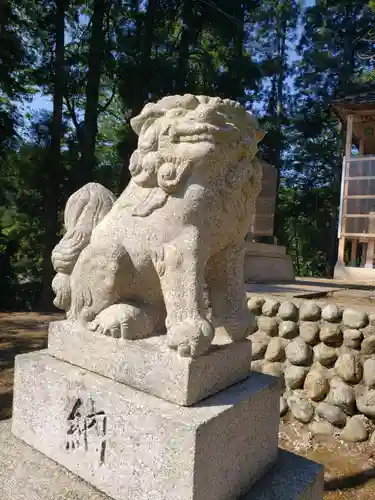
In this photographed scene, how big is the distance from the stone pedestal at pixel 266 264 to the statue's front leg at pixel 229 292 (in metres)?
3.97

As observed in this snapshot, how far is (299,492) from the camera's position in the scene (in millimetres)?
1332

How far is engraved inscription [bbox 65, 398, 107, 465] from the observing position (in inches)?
51.2

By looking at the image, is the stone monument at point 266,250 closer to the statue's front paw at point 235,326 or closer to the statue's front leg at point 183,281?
the statue's front paw at point 235,326

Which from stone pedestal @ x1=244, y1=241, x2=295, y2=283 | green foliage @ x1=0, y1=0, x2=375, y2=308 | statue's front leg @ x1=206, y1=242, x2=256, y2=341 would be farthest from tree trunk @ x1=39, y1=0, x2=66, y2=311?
statue's front leg @ x1=206, y1=242, x2=256, y2=341

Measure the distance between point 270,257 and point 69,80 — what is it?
6.07 meters

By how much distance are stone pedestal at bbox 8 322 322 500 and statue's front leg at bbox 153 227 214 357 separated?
0.34ft

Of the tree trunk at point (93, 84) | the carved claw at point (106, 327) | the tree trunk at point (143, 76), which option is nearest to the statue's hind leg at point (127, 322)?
the carved claw at point (106, 327)

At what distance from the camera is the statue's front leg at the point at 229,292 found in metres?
1.44

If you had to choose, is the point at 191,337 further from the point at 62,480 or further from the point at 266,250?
the point at 266,250

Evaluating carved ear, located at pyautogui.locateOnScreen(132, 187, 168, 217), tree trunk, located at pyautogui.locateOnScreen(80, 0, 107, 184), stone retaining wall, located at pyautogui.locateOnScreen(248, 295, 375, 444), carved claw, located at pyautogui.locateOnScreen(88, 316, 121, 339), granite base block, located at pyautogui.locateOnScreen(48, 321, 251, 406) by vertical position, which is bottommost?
stone retaining wall, located at pyautogui.locateOnScreen(248, 295, 375, 444)

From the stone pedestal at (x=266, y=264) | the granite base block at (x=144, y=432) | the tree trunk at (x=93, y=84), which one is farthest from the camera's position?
the tree trunk at (x=93, y=84)

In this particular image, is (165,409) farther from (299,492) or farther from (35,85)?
(35,85)

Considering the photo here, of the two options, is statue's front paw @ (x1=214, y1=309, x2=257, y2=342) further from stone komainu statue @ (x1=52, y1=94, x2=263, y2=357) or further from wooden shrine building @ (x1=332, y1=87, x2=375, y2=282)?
wooden shrine building @ (x1=332, y1=87, x2=375, y2=282)

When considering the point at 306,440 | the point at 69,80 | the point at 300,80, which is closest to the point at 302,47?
the point at 300,80
